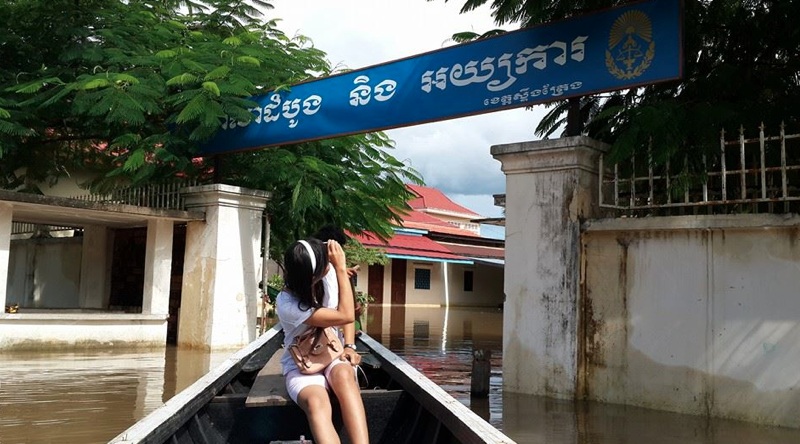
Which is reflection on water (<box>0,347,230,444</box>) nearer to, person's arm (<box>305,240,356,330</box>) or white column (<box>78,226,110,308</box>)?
white column (<box>78,226,110,308</box>)

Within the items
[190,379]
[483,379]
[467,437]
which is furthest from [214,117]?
[467,437]

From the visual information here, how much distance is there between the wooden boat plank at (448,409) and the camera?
3.07 m

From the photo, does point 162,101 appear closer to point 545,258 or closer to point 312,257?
point 545,258

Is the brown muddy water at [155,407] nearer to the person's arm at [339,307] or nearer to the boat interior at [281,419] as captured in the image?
the boat interior at [281,419]

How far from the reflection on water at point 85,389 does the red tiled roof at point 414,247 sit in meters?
14.7

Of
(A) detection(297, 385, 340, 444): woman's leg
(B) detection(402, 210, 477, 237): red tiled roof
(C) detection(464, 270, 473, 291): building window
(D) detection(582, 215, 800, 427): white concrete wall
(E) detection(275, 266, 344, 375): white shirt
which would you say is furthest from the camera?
(C) detection(464, 270, 473, 291): building window

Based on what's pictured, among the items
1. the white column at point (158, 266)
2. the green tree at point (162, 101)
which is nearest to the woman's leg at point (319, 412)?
the green tree at point (162, 101)

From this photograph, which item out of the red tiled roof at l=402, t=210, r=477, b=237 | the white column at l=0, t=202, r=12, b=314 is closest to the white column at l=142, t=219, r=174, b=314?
the white column at l=0, t=202, r=12, b=314

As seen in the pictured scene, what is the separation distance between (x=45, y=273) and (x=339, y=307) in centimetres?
1243

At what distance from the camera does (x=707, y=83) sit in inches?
299

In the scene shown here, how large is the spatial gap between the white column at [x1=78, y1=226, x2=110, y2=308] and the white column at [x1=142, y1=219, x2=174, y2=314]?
1.72 m

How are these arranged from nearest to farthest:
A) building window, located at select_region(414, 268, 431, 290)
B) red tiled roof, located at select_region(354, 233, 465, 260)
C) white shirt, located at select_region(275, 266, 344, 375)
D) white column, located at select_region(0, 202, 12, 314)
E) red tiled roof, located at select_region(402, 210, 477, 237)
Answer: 1. white shirt, located at select_region(275, 266, 344, 375)
2. white column, located at select_region(0, 202, 12, 314)
3. red tiled roof, located at select_region(354, 233, 465, 260)
4. red tiled roof, located at select_region(402, 210, 477, 237)
5. building window, located at select_region(414, 268, 431, 290)

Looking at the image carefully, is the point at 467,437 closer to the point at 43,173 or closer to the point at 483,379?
the point at 483,379

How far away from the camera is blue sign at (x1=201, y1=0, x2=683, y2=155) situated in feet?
22.6
